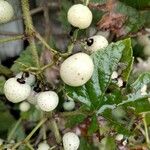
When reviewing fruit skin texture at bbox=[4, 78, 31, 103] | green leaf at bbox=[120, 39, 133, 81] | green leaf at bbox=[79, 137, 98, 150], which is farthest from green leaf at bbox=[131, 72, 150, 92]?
green leaf at bbox=[79, 137, 98, 150]

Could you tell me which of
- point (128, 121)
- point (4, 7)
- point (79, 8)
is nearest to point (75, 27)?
point (79, 8)

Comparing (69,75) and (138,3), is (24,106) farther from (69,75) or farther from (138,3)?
(69,75)

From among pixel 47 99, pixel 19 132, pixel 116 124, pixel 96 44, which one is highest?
pixel 96 44

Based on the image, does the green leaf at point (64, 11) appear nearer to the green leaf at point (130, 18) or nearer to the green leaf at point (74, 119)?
the green leaf at point (130, 18)

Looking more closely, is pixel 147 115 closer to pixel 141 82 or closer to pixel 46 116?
pixel 141 82

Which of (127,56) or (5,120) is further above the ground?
(127,56)

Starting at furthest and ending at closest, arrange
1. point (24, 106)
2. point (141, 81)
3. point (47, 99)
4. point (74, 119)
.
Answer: point (24, 106), point (74, 119), point (141, 81), point (47, 99)

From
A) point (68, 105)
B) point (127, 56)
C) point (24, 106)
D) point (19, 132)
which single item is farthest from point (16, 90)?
point (19, 132)
